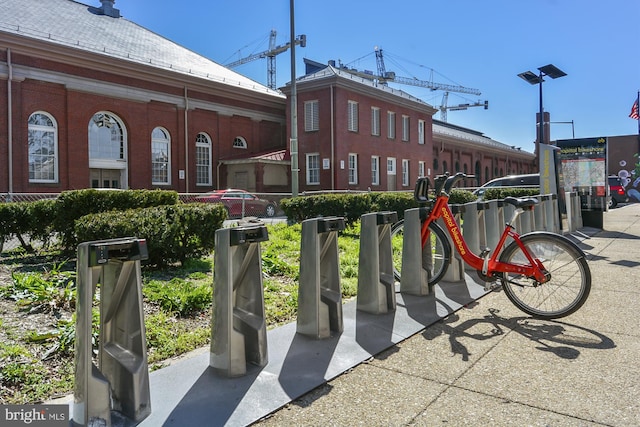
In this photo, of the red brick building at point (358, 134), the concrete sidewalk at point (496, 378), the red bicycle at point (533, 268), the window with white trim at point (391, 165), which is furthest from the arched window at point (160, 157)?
the concrete sidewalk at point (496, 378)

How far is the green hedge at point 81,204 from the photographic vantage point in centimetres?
800

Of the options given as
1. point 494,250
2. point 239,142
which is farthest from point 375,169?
point 494,250

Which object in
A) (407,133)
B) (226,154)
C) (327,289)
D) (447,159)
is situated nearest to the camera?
(327,289)

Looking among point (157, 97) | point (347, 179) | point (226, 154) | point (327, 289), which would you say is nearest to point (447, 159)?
point (347, 179)

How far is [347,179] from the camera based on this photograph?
30.1m

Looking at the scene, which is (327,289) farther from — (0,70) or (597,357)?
(0,70)

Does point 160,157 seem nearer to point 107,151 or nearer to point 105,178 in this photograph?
point 107,151

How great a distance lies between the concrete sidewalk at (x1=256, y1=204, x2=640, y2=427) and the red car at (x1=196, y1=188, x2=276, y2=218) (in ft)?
46.6

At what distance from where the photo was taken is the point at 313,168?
99.2 feet

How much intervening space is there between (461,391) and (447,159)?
44.2 m

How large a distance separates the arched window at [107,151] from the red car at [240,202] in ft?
25.1

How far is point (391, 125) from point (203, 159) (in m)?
13.9

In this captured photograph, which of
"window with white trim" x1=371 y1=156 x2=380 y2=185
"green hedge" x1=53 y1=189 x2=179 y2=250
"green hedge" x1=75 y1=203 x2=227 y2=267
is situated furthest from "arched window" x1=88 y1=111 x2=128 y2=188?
"green hedge" x1=75 y1=203 x2=227 y2=267

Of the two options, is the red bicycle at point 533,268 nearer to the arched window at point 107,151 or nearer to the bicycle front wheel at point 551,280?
the bicycle front wheel at point 551,280
